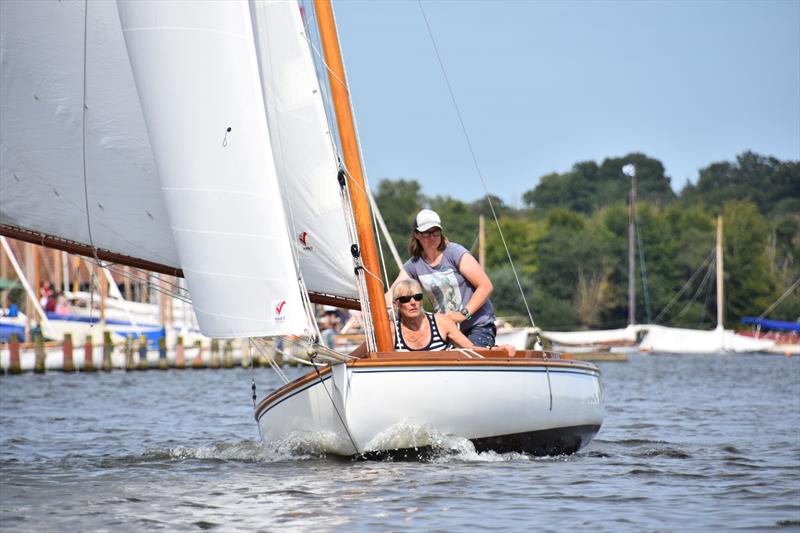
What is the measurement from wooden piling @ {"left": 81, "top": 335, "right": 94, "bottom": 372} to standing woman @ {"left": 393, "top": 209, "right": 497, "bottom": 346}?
94.1 ft

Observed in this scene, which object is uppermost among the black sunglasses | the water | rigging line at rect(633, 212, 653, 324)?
rigging line at rect(633, 212, 653, 324)

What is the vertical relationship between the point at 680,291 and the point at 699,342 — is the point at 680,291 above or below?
above

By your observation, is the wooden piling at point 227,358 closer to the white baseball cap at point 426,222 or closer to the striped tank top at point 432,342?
the white baseball cap at point 426,222

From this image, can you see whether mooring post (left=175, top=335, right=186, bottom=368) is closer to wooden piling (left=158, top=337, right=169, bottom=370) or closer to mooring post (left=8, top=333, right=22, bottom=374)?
wooden piling (left=158, top=337, right=169, bottom=370)

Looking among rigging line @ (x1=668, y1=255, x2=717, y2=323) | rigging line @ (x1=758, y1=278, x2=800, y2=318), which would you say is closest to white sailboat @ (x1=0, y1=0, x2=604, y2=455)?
rigging line @ (x1=758, y1=278, x2=800, y2=318)

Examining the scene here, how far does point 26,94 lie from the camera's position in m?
12.1

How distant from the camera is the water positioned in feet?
28.1

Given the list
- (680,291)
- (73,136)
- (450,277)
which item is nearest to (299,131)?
(450,277)

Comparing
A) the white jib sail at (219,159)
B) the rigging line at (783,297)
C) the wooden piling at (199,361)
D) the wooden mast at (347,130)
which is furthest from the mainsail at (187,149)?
the rigging line at (783,297)

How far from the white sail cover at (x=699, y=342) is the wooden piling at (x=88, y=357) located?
34113 millimetres

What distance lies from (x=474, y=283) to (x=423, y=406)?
1705 mm

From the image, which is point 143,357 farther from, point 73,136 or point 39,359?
point 73,136

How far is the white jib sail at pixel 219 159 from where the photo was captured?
10312 mm

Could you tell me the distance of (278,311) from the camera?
10.3 meters
